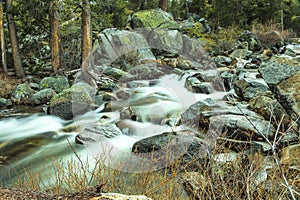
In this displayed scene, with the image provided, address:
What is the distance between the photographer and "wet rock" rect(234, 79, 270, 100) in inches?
331

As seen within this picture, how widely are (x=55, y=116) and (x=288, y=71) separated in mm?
5954

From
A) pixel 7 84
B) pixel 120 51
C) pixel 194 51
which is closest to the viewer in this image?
pixel 7 84

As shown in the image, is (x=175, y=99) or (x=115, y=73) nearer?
(x=175, y=99)

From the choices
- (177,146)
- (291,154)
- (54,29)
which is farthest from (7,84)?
(291,154)

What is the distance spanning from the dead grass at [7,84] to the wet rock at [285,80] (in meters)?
7.97

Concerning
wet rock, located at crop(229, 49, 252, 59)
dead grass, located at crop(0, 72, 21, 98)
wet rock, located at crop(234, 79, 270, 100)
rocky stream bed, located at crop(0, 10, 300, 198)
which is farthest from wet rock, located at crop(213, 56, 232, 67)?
dead grass, located at crop(0, 72, 21, 98)

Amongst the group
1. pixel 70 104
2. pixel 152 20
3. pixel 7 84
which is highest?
pixel 152 20

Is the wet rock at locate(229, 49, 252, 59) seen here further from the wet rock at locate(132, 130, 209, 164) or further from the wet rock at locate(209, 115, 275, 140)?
the wet rock at locate(132, 130, 209, 164)

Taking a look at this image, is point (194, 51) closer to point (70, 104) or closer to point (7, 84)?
point (70, 104)

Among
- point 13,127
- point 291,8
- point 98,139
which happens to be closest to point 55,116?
point 13,127

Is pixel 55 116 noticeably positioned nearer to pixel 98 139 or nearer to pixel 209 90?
pixel 98 139

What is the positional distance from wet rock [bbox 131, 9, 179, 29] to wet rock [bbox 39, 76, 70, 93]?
213 inches

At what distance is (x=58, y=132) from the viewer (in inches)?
292

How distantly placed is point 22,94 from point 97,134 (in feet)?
14.9
